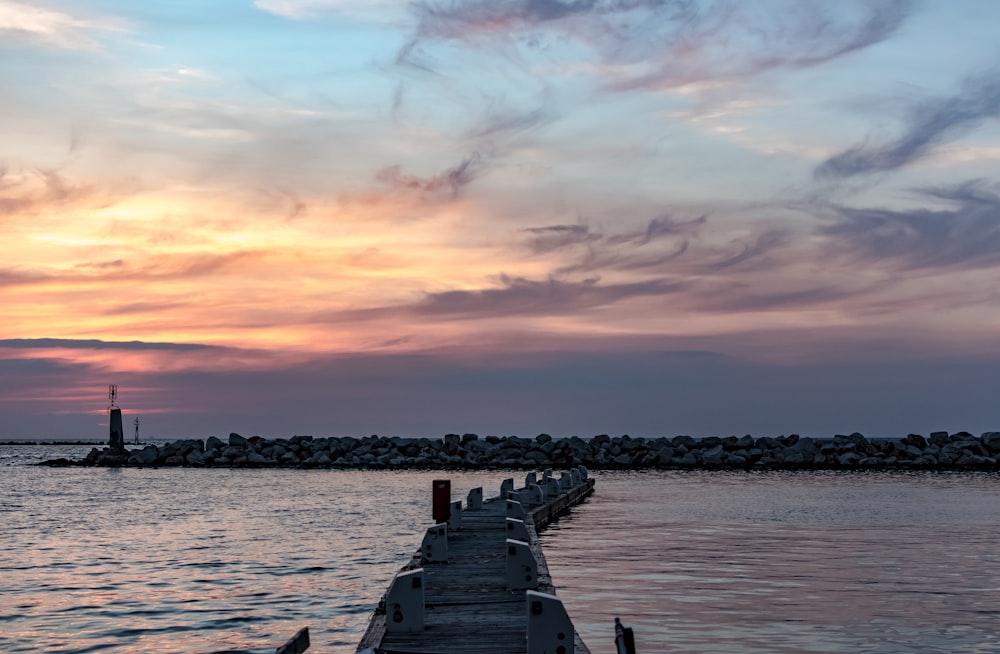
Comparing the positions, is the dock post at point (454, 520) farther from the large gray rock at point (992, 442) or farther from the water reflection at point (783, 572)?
the large gray rock at point (992, 442)

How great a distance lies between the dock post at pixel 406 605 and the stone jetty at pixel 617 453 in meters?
57.3

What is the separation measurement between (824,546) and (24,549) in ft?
69.0

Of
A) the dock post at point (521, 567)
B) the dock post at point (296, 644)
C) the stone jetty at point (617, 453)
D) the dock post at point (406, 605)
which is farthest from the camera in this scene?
the stone jetty at point (617, 453)

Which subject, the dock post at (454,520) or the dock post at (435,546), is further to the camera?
the dock post at (454,520)

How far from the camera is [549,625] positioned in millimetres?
11031

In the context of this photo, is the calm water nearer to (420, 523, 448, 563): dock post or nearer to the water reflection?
the water reflection

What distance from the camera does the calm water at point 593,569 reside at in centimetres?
1684

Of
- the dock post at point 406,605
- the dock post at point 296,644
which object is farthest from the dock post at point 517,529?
the dock post at point 296,644

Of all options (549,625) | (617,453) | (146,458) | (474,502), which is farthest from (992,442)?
(549,625)

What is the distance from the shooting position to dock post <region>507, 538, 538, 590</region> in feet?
53.2

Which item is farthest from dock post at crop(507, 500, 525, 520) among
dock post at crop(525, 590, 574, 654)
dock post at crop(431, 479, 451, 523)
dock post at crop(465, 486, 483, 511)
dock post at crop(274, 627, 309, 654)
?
dock post at crop(274, 627, 309, 654)

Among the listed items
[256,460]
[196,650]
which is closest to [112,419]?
[256,460]

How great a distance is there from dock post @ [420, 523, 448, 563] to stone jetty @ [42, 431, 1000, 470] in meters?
51.4

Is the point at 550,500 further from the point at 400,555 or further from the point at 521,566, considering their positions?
the point at 521,566
